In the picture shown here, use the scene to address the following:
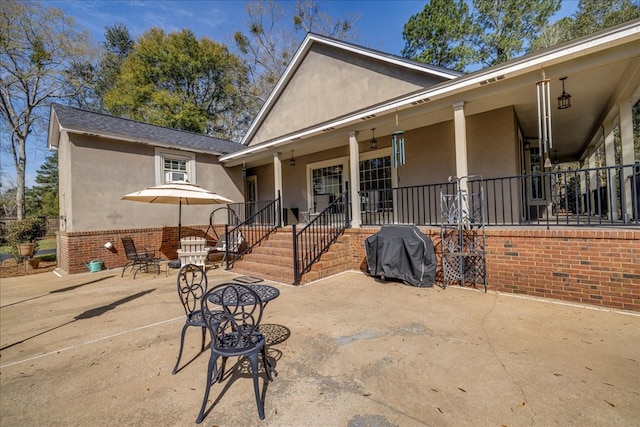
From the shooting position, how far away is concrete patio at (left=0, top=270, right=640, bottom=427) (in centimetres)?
212

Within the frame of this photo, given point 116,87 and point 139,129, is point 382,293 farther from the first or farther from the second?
point 116,87

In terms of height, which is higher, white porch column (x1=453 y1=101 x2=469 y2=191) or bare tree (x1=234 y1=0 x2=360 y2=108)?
bare tree (x1=234 y1=0 x2=360 y2=108)

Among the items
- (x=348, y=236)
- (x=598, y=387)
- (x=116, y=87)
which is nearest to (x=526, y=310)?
(x=598, y=387)

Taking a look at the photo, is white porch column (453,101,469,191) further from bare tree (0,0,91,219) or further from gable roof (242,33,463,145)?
bare tree (0,0,91,219)

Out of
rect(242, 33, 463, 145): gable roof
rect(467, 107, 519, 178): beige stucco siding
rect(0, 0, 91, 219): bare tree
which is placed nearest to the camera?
rect(467, 107, 519, 178): beige stucco siding

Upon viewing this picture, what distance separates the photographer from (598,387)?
90.7 inches

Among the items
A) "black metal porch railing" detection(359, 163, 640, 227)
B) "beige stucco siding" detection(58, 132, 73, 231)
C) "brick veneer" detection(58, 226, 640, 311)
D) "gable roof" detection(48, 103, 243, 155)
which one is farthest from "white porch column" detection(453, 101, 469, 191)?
"beige stucco siding" detection(58, 132, 73, 231)

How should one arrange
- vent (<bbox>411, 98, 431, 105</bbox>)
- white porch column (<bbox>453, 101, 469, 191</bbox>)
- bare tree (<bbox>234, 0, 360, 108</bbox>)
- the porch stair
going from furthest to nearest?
1. bare tree (<bbox>234, 0, 360, 108</bbox>)
2. the porch stair
3. vent (<bbox>411, 98, 431, 105</bbox>)
4. white porch column (<bbox>453, 101, 469, 191</bbox>)

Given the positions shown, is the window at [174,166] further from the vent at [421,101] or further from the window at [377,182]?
the vent at [421,101]

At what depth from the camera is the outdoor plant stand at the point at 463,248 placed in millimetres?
5121

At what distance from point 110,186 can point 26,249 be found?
370 centimetres

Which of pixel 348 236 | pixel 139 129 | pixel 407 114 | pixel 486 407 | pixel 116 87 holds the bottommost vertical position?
pixel 486 407

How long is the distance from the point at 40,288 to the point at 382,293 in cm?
768

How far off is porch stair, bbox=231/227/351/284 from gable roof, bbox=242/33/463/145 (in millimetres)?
4624
